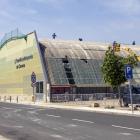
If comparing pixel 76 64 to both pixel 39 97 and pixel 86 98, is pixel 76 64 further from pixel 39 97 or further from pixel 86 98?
pixel 86 98

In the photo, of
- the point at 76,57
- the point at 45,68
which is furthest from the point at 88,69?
the point at 45,68

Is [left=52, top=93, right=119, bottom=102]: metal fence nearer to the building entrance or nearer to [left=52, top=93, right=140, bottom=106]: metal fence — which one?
[left=52, top=93, right=140, bottom=106]: metal fence

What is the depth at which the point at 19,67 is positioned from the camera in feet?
159

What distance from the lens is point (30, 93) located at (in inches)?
1709

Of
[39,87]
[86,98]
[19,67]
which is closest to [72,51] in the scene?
[39,87]

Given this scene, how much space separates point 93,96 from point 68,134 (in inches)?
993

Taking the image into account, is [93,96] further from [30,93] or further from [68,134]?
[68,134]

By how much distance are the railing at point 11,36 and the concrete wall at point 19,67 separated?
0.86 m

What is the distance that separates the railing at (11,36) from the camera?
48.9m

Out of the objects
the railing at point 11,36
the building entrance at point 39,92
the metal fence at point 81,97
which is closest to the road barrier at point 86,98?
the metal fence at point 81,97

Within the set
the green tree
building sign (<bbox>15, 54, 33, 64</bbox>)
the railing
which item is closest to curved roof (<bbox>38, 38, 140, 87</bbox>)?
building sign (<bbox>15, 54, 33, 64</bbox>)

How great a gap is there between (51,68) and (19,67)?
1111cm

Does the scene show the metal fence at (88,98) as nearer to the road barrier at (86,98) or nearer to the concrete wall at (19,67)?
the road barrier at (86,98)

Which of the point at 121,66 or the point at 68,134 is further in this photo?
the point at 121,66
